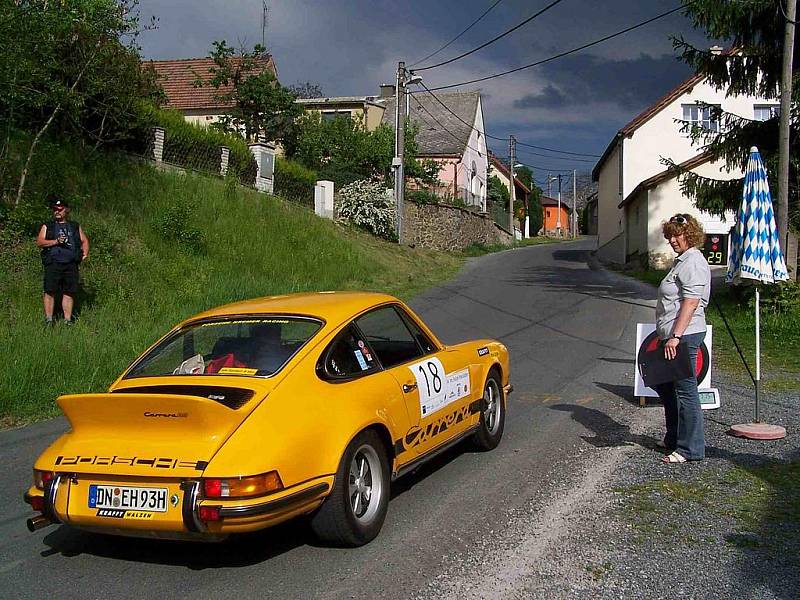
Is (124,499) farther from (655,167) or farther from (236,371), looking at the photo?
(655,167)

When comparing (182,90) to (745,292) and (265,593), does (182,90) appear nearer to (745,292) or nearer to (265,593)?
(745,292)

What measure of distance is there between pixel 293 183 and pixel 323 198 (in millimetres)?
1358

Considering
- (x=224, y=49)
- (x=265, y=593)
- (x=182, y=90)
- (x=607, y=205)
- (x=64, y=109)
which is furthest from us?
(x=607, y=205)

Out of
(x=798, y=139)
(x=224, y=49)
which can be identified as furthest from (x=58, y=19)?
(x=224, y=49)

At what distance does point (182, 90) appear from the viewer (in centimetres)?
4228

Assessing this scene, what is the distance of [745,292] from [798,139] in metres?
3.88

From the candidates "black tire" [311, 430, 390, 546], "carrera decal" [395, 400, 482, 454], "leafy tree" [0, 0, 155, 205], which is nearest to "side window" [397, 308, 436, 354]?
"carrera decal" [395, 400, 482, 454]

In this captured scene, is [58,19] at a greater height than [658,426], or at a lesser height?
greater

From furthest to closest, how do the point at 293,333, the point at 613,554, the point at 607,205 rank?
1. the point at 607,205
2. the point at 293,333
3. the point at 613,554

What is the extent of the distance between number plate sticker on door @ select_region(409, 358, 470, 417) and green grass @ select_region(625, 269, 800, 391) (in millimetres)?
5205

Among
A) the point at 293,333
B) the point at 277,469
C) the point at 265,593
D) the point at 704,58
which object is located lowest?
the point at 265,593

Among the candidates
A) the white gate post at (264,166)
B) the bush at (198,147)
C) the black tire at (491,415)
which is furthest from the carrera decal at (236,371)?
the white gate post at (264,166)

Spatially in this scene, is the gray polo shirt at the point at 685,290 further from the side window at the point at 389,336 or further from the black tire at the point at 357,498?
the black tire at the point at 357,498

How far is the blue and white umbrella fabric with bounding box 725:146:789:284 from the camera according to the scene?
25.5 feet
